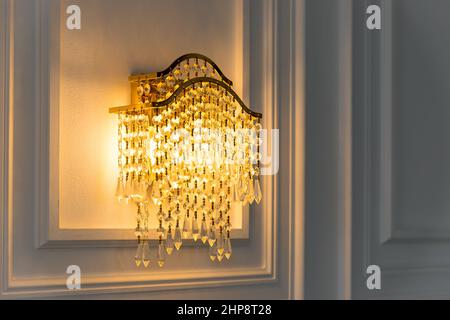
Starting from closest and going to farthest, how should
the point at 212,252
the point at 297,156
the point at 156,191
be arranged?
1. the point at 156,191
2. the point at 212,252
3. the point at 297,156

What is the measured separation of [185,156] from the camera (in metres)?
1.30

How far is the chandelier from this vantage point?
1285 mm

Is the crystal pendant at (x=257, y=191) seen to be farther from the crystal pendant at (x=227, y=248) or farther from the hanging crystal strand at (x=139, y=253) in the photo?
the hanging crystal strand at (x=139, y=253)

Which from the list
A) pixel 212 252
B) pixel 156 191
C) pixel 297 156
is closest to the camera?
pixel 156 191

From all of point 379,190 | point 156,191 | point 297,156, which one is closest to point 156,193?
point 156,191

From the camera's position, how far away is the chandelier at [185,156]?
129 centimetres

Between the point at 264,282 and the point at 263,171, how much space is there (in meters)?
0.22

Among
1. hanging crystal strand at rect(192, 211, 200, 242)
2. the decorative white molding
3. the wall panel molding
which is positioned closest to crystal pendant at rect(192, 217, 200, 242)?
hanging crystal strand at rect(192, 211, 200, 242)

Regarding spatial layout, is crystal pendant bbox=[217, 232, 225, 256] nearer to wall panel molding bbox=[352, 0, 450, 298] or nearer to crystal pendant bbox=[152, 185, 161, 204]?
crystal pendant bbox=[152, 185, 161, 204]

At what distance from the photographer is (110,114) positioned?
1.35 meters

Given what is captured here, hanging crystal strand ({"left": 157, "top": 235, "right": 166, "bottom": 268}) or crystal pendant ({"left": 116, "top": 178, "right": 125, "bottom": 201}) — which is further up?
crystal pendant ({"left": 116, "top": 178, "right": 125, "bottom": 201})

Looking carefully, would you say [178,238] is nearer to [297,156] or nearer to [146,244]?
[146,244]
